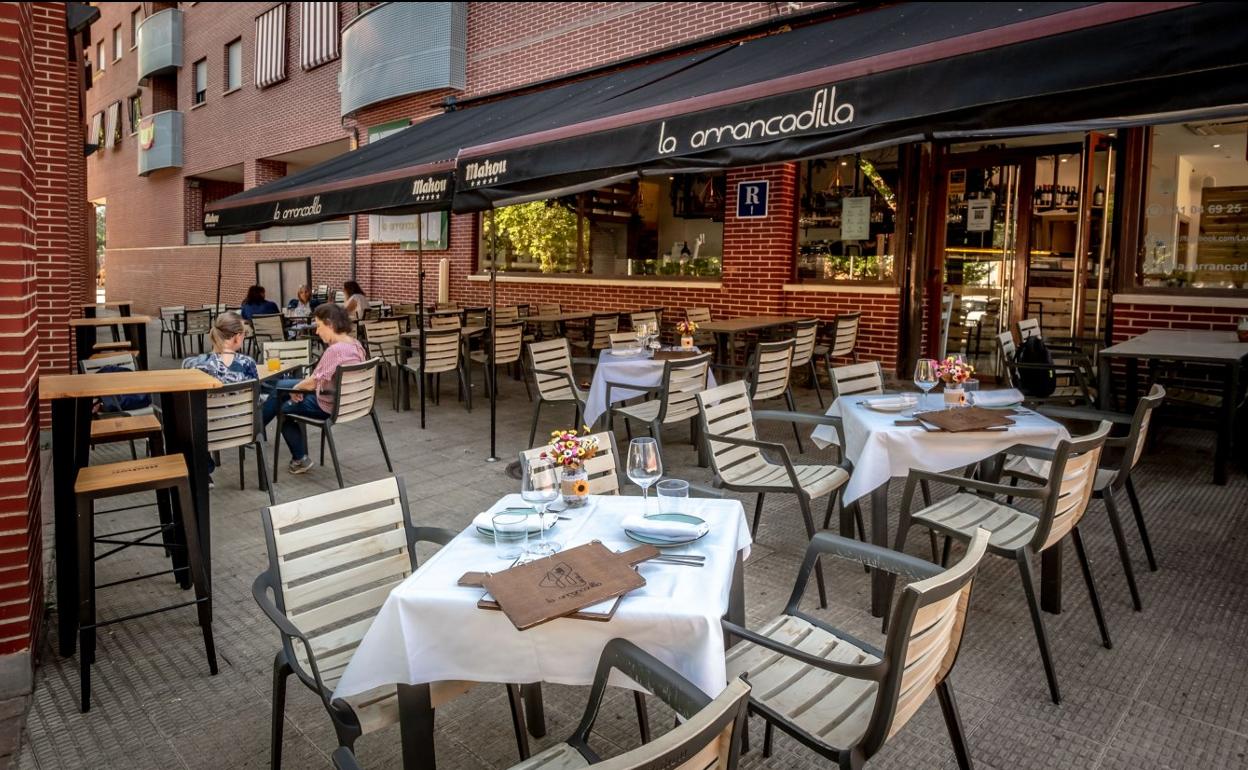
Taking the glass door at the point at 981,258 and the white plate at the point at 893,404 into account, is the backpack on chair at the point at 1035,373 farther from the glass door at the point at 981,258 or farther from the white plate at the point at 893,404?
the white plate at the point at 893,404

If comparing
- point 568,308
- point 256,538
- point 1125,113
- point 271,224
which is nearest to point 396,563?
point 256,538

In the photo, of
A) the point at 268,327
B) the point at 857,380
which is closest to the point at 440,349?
the point at 268,327

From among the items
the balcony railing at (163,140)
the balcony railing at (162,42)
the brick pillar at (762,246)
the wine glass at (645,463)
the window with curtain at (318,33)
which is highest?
the balcony railing at (162,42)

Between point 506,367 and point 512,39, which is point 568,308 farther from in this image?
point 512,39

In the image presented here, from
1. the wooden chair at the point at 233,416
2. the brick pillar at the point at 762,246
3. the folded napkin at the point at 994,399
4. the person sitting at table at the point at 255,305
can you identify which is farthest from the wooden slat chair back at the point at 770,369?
the person sitting at table at the point at 255,305

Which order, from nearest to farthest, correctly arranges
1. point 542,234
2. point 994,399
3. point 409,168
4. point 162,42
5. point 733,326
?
1. point 994,399
2. point 409,168
3. point 733,326
4. point 542,234
5. point 162,42

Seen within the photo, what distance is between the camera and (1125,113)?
9.45 ft

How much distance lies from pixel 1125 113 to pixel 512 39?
12090 mm

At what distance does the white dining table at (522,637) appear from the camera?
198cm

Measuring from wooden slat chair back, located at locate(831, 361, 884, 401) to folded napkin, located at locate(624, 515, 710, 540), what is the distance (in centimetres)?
285

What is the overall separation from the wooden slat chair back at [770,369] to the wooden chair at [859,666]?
12.0ft

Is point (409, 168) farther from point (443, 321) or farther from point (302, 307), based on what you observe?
point (302, 307)

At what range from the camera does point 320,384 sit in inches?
237

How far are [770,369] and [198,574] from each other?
4.36 m
